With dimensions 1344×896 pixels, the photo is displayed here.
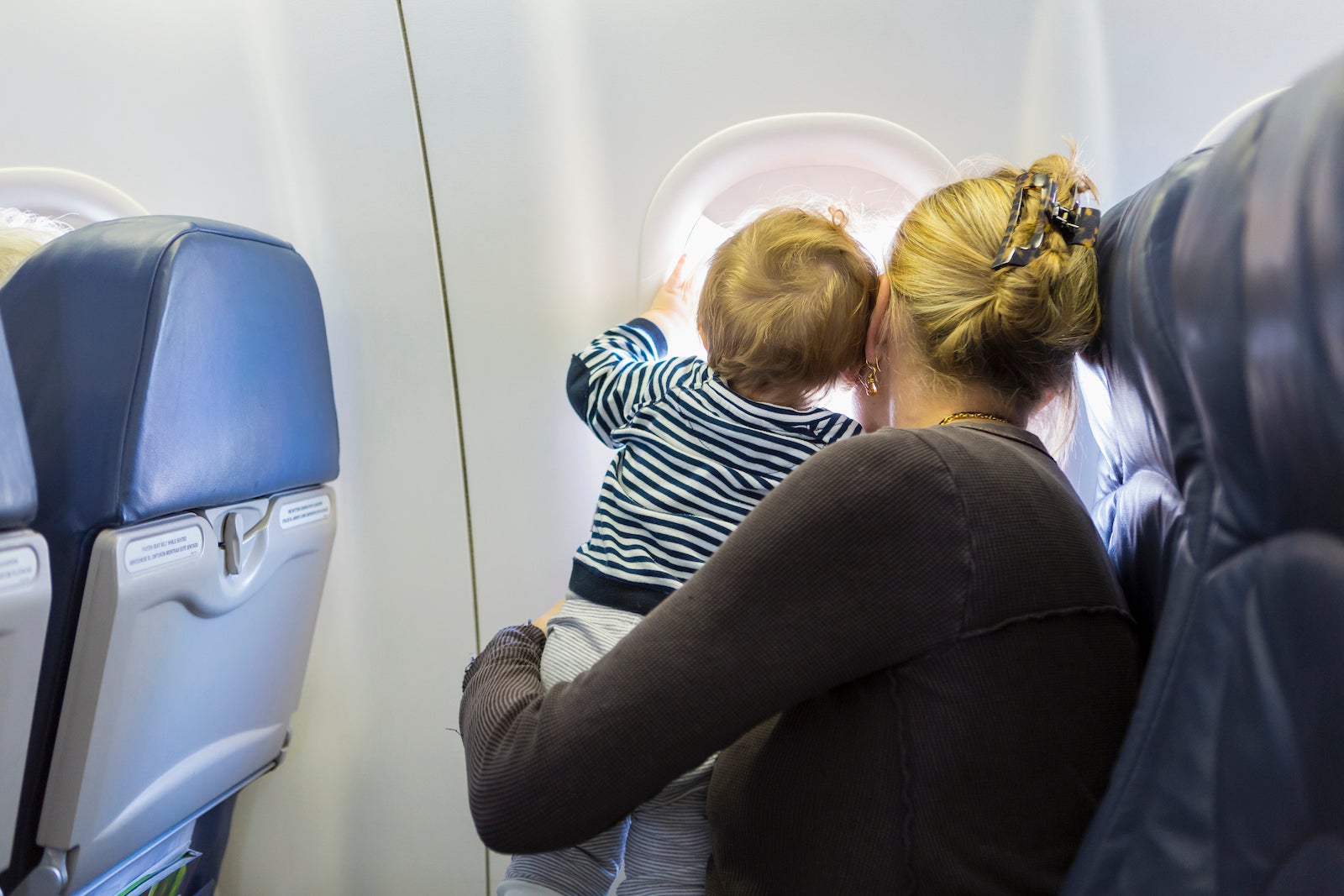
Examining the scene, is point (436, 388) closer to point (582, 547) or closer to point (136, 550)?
point (582, 547)

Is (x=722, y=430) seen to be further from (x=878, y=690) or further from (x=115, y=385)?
(x=115, y=385)

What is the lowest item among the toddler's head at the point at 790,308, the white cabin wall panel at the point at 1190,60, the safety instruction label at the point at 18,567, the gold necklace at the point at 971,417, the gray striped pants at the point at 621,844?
the gray striped pants at the point at 621,844

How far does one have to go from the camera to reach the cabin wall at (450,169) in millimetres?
1798

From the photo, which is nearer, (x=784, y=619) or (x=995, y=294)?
(x=784, y=619)

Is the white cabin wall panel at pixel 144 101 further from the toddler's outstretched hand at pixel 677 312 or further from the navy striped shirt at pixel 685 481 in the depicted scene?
the navy striped shirt at pixel 685 481

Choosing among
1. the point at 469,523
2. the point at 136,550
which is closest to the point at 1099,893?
the point at 136,550

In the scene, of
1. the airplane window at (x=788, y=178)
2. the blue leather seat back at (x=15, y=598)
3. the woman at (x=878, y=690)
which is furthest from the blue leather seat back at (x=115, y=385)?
the airplane window at (x=788, y=178)

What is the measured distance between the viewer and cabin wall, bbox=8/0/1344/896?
1.80m

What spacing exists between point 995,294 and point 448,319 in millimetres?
1267

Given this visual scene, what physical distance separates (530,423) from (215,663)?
0.74 metres

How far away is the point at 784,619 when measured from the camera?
81cm

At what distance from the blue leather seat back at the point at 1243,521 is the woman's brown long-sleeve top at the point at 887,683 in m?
0.07

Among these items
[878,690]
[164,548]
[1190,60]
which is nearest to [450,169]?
[164,548]

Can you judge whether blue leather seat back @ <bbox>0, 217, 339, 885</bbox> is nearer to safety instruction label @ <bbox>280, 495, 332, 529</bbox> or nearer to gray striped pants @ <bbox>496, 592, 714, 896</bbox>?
safety instruction label @ <bbox>280, 495, 332, 529</bbox>
